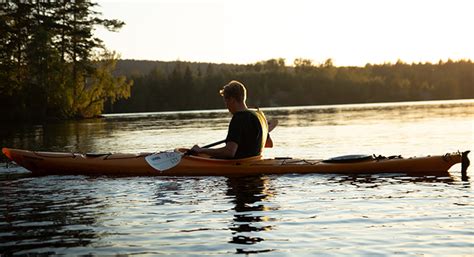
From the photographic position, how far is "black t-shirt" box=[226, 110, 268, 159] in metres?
10.1

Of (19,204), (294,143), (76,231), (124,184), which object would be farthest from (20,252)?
(294,143)

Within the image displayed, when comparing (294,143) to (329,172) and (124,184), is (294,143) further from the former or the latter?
(124,184)

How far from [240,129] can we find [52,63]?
3898 centimetres

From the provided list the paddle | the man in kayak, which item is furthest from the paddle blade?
the man in kayak

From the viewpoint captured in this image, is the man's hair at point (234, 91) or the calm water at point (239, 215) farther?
the man's hair at point (234, 91)

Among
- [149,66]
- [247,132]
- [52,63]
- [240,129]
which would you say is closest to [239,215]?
[240,129]

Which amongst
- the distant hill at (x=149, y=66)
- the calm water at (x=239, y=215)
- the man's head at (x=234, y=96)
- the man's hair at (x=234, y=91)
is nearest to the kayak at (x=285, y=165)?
the calm water at (x=239, y=215)

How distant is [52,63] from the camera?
46.2 m

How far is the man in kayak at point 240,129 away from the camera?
1001 cm

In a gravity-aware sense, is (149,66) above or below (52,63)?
above

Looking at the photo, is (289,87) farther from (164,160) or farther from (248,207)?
(248,207)

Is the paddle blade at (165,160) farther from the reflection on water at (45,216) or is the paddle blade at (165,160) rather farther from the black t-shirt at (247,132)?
the reflection on water at (45,216)

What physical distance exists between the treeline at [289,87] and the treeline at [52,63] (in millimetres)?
32987

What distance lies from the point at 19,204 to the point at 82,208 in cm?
108
